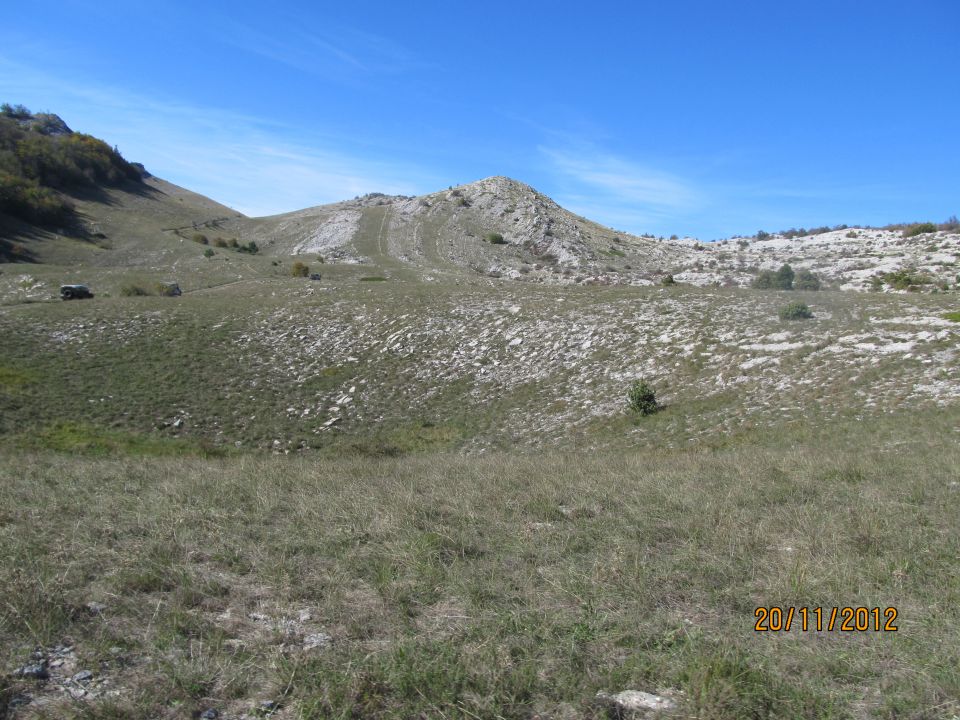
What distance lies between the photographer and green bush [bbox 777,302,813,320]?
→ 81.1 feet

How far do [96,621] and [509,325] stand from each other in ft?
85.7

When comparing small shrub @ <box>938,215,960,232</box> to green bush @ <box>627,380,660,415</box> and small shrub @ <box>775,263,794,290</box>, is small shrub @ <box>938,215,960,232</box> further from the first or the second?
green bush @ <box>627,380,660,415</box>

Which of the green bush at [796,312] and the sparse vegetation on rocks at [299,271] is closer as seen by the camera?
the green bush at [796,312]

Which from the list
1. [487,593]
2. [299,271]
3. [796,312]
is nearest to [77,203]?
[299,271]

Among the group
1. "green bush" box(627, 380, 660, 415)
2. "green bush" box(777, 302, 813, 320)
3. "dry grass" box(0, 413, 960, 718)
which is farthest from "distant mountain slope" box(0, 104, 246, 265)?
"dry grass" box(0, 413, 960, 718)

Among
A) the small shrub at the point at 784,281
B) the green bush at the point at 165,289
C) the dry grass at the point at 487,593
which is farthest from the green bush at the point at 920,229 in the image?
the green bush at the point at 165,289

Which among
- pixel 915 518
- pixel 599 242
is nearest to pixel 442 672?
pixel 915 518

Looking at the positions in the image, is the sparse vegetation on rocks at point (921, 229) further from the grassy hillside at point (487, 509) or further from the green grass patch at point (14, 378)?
the green grass patch at point (14, 378)

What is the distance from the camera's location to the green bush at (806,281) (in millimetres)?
40534

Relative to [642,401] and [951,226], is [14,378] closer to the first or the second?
[642,401]
